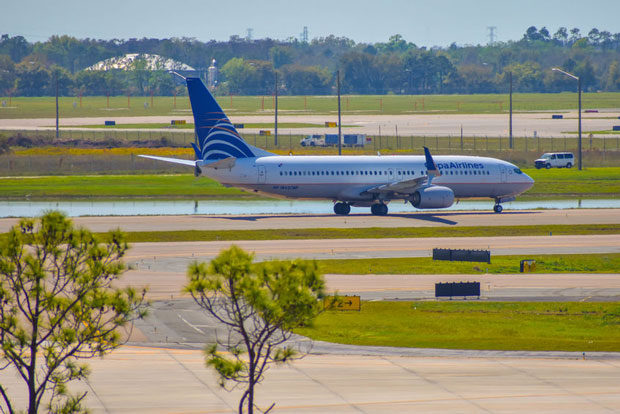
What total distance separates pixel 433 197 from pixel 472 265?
21.5 meters

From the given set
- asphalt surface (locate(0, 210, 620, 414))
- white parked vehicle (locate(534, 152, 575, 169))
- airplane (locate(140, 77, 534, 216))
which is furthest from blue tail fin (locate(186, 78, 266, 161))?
white parked vehicle (locate(534, 152, 575, 169))

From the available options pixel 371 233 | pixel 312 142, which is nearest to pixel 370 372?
pixel 371 233

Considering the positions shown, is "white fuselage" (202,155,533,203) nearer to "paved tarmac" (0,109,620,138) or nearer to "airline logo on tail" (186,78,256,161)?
"airline logo on tail" (186,78,256,161)

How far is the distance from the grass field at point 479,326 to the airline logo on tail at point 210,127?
29899mm

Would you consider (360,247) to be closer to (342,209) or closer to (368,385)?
(342,209)

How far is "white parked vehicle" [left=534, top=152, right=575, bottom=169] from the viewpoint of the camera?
114 metres

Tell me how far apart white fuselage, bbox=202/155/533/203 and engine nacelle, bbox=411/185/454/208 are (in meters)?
1.37

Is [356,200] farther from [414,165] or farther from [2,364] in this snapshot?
[2,364]

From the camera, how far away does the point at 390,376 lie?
32812mm

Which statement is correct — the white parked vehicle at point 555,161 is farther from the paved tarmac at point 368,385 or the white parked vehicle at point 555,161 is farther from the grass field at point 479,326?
the paved tarmac at point 368,385

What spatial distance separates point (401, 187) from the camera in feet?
245

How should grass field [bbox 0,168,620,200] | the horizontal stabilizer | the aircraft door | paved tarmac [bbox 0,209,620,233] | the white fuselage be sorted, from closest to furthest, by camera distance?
paved tarmac [bbox 0,209,620,233] < the horizontal stabilizer < the aircraft door < the white fuselage < grass field [bbox 0,168,620,200]

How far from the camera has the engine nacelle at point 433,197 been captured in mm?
74625

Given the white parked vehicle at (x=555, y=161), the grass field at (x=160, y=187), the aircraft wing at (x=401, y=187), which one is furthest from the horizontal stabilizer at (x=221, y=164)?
the white parked vehicle at (x=555, y=161)
